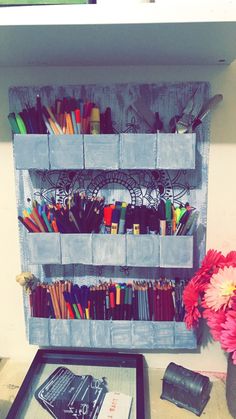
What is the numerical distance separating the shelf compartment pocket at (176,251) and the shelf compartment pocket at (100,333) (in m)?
0.19

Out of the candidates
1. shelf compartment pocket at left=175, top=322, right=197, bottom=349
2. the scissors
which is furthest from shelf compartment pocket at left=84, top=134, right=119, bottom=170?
shelf compartment pocket at left=175, top=322, right=197, bottom=349

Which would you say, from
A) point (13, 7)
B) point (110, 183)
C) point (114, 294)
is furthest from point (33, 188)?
point (13, 7)

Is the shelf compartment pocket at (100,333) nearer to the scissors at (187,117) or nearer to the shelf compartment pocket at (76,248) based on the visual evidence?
the shelf compartment pocket at (76,248)

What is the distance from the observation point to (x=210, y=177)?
2.63 feet

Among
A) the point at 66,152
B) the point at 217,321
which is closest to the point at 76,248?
the point at 66,152

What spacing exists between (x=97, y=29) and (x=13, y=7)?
12cm

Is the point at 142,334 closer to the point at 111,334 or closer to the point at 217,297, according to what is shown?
the point at 111,334

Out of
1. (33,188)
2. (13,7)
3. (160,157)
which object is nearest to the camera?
(13,7)

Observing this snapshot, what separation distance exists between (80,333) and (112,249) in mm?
211

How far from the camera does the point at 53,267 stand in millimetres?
857

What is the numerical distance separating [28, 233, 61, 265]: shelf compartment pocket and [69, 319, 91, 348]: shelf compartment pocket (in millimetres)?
151

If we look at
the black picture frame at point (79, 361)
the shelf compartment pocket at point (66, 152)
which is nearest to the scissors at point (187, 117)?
the shelf compartment pocket at point (66, 152)

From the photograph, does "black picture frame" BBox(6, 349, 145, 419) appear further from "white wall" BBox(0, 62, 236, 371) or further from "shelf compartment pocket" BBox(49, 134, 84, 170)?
"shelf compartment pocket" BBox(49, 134, 84, 170)

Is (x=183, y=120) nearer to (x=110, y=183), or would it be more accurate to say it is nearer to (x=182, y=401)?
(x=110, y=183)
